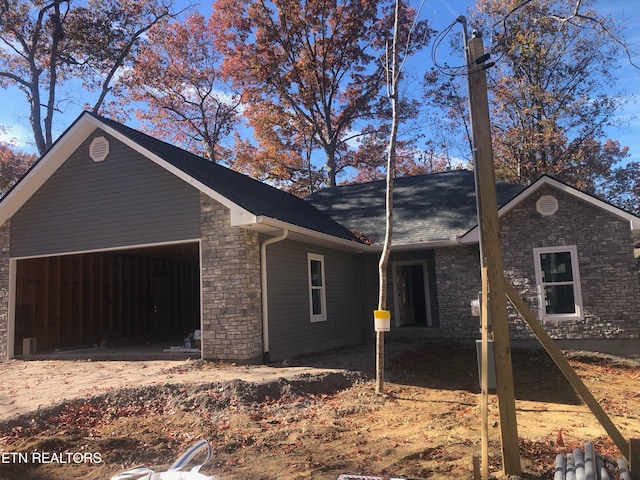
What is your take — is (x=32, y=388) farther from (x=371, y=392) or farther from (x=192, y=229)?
(x=371, y=392)

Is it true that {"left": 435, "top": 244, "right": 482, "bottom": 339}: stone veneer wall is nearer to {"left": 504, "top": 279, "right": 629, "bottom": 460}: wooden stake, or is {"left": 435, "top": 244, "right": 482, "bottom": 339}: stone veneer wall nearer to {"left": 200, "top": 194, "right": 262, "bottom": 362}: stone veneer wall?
{"left": 200, "top": 194, "right": 262, "bottom": 362}: stone veneer wall

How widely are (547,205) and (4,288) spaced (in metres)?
13.4

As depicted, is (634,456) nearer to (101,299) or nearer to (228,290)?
(228,290)

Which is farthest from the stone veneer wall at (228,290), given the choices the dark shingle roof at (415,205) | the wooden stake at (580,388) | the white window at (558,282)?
the white window at (558,282)

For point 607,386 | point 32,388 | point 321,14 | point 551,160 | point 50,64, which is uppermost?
point 321,14

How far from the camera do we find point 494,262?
14.6ft

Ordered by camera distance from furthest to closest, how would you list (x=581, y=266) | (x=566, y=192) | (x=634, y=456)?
(x=566, y=192), (x=581, y=266), (x=634, y=456)

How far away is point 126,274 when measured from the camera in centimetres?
1587

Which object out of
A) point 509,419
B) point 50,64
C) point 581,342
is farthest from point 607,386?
point 50,64

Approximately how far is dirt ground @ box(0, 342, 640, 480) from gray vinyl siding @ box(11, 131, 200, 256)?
2.78m

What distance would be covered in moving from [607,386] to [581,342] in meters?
2.82

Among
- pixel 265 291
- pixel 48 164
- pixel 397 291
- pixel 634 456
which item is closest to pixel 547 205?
pixel 397 291

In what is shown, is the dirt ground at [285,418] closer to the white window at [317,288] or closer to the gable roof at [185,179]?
the white window at [317,288]

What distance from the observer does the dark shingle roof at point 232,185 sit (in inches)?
404
